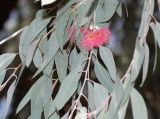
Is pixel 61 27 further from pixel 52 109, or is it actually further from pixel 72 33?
pixel 52 109

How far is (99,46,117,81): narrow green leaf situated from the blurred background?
114 cm

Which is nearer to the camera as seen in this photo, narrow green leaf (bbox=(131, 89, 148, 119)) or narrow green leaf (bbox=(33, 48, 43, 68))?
narrow green leaf (bbox=(131, 89, 148, 119))

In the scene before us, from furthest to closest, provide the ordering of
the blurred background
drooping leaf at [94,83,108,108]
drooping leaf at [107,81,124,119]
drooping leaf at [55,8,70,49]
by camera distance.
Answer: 1. the blurred background
2. drooping leaf at [55,8,70,49]
3. drooping leaf at [94,83,108,108]
4. drooping leaf at [107,81,124,119]

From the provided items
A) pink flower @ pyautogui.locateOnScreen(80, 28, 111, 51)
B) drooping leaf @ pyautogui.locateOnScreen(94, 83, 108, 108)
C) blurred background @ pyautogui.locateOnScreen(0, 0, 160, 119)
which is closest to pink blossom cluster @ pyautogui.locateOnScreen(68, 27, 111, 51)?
pink flower @ pyautogui.locateOnScreen(80, 28, 111, 51)

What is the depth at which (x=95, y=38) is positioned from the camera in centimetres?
104

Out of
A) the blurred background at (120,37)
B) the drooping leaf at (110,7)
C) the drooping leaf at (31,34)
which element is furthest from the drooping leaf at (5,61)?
the blurred background at (120,37)

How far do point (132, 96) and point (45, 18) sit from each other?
37 centimetres

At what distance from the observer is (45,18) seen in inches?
45.4

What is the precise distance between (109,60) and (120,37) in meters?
1.64

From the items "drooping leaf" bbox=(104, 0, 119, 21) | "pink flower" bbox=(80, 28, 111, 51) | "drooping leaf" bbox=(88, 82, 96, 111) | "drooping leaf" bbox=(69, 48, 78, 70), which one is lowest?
"drooping leaf" bbox=(88, 82, 96, 111)

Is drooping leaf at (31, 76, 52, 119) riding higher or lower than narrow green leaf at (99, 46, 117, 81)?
lower

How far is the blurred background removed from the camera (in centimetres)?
223

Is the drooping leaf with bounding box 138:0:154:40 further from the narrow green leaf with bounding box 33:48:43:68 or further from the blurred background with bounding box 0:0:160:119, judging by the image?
the blurred background with bounding box 0:0:160:119

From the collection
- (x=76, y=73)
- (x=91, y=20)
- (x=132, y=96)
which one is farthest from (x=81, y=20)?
(x=132, y=96)
